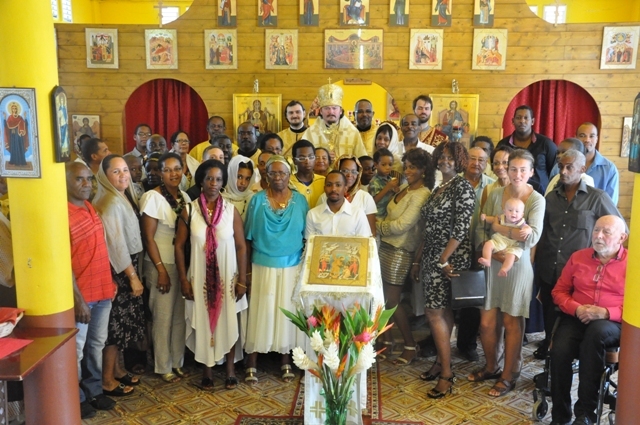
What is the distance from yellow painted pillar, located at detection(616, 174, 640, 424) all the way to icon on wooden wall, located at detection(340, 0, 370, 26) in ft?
17.5

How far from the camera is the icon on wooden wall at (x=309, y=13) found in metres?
7.71

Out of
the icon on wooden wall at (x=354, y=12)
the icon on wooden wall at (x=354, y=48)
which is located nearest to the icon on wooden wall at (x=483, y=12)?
the icon on wooden wall at (x=354, y=48)

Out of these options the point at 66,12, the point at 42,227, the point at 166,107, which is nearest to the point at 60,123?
the point at 42,227

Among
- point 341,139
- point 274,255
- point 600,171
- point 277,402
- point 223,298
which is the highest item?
point 341,139

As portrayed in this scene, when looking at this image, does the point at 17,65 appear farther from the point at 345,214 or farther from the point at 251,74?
the point at 251,74

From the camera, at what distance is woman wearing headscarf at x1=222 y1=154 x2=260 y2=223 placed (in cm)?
473

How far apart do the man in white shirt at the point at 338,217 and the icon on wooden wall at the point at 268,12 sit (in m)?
4.24

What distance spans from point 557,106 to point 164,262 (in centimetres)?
670

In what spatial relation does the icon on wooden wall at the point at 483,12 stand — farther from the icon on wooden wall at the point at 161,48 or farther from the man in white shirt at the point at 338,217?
the man in white shirt at the point at 338,217

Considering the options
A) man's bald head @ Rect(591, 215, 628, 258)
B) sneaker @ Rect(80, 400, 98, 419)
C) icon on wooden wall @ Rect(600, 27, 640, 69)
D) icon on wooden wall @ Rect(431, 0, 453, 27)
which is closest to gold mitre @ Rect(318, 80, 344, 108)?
icon on wooden wall @ Rect(431, 0, 453, 27)

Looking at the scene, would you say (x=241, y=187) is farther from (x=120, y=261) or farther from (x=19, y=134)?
(x=19, y=134)

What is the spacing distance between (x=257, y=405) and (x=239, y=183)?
5.75ft

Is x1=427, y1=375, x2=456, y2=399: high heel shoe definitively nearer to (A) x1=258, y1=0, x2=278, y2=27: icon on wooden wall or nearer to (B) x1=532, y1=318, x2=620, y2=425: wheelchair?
(B) x1=532, y1=318, x2=620, y2=425: wheelchair

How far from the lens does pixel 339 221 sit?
4258 mm
